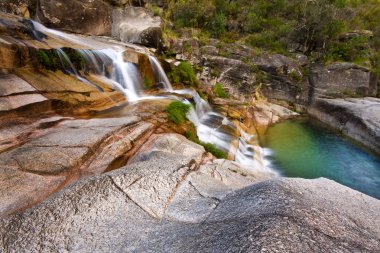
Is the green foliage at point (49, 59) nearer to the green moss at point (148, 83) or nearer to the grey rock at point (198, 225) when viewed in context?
the green moss at point (148, 83)

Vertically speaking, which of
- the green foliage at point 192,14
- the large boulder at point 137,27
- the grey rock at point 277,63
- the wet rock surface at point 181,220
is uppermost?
the green foliage at point 192,14

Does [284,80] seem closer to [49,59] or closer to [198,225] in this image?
[49,59]

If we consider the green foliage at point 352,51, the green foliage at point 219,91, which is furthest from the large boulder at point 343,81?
the green foliage at point 219,91

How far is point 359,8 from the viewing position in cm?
2586

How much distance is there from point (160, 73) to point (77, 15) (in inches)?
286

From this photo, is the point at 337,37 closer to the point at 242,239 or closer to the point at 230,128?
the point at 230,128

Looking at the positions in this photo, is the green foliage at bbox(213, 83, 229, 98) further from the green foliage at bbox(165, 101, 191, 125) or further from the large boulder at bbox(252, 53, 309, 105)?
the green foliage at bbox(165, 101, 191, 125)

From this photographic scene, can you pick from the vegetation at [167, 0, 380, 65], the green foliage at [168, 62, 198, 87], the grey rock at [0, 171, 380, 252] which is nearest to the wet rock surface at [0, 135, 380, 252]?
the grey rock at [0, 171, 380, 252]

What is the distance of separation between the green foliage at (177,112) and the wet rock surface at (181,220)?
4.55 meters

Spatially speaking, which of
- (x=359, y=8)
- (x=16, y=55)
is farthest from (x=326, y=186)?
(x=359, y=8)

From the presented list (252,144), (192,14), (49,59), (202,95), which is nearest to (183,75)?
(202,95)

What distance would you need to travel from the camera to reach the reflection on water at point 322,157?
398 inches

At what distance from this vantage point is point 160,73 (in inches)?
505

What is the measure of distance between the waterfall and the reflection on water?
6.27m
